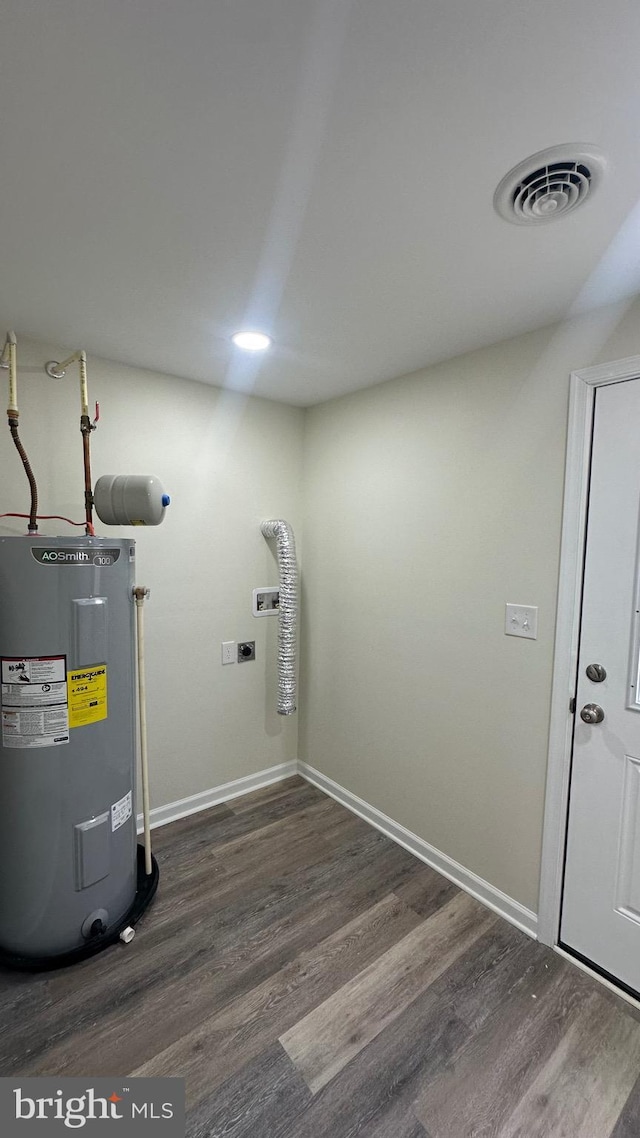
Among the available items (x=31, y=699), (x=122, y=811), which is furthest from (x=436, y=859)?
(x=31, y=699)

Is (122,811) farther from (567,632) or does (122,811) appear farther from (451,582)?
(567,632)

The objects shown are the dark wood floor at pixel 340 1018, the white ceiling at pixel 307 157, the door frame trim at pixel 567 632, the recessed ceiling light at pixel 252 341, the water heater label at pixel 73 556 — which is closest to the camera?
the white ceiling at pixel 307 157

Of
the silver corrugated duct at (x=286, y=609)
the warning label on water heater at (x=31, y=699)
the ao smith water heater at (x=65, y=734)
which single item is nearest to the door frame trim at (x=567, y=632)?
the silver corrugated duct at (x=286, y=609)

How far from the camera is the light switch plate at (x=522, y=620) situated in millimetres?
1786

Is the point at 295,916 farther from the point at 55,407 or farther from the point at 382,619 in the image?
the point at 55,407

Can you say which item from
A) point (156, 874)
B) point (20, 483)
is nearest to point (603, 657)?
point (156, 874)

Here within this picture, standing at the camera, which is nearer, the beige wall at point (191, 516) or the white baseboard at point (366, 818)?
the white baseboard at point (366, 818)

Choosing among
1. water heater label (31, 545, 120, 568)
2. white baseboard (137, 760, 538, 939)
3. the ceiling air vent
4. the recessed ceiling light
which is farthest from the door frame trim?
water heater label (31, 545, 120, 568)

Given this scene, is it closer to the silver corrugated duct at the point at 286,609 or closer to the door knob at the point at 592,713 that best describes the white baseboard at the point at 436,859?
the silver corrugated duct at the point at 286,609

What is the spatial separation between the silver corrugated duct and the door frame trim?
144 cm

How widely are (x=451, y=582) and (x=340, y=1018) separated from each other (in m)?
1.61

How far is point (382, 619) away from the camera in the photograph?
8.00ft

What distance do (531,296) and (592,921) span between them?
7.24ft

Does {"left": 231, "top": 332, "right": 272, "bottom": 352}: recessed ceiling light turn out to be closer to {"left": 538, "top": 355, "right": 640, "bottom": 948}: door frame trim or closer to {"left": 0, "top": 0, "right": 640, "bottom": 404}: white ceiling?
{"left": 0, "top": 0, "right": 640, "bottom": 404}: white ceiling
